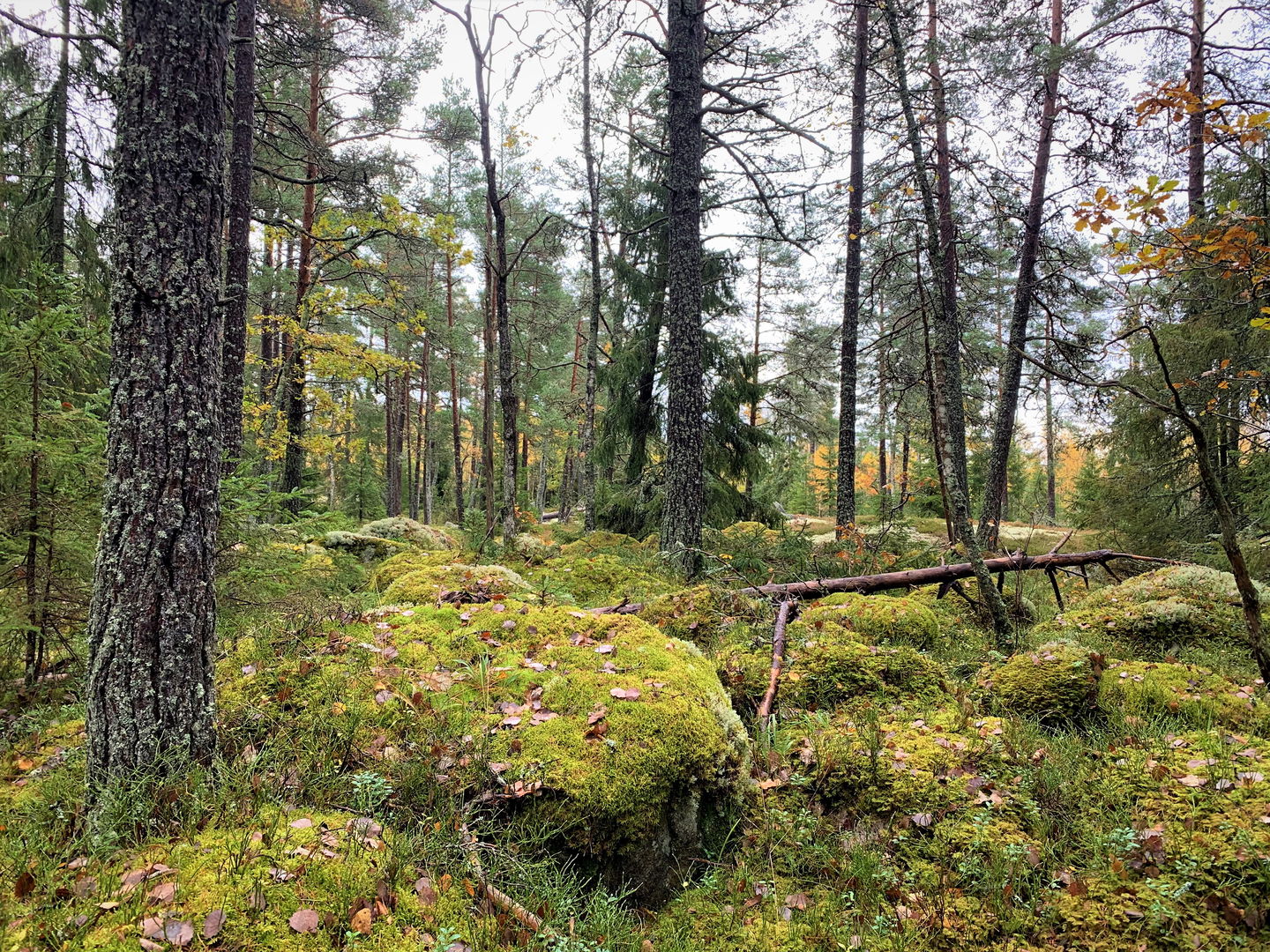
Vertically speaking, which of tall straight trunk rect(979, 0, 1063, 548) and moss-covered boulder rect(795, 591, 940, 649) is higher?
A: tall straight trunk rect(979, 0, 1063, 548)

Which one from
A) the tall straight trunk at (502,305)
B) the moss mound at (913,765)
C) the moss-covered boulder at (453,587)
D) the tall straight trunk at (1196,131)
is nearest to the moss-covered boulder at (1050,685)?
the moss mound at (913,765)

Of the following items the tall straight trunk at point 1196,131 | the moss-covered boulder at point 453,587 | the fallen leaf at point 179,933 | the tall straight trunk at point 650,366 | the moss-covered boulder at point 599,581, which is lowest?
the fallen leaf at point 179,933

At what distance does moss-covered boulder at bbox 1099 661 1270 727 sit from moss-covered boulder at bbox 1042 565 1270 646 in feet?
3.33

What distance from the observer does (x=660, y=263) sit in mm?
12062

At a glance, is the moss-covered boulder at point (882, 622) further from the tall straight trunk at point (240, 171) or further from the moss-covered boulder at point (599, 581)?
the tall straight trunk at point (240, 171)

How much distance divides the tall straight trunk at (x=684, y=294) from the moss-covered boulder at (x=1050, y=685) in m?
3.75

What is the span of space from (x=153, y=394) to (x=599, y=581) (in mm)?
5327

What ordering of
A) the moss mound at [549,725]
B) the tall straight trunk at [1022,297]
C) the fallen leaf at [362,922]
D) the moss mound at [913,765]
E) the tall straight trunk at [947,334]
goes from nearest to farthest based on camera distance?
the fallen leaf at [362,922]
the moss mound at [549,725]
the moss mound at [913,765]
the tall straight trunk at [947,334]
the tall straight trunk at [1022,297]

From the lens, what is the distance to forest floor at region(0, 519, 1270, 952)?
1.99 meters

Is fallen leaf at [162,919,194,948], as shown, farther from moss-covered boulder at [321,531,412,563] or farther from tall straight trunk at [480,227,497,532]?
moss-covered boulder at [321,531,412,563]

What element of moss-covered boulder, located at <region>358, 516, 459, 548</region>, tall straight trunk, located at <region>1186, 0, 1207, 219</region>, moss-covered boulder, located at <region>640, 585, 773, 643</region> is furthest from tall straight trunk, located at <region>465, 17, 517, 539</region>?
tall straight trunk, located at <region>1186, 0, 1207, 219</region>

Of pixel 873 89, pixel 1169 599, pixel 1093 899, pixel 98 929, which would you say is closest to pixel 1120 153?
pixel 873 89

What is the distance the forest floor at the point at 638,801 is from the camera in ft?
6.52

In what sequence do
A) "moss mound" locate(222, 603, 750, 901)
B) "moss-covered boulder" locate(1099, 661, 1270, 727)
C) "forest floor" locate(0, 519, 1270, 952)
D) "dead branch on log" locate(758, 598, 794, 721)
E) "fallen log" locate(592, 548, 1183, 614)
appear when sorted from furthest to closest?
"fallen log" locate(592, 548, 1183, 614), "dead branch on log" locate(758, 598, 794, 721), "moss-covered boulder" locate(1099, 661, 1270, 727), "moss mound" locate(222, 603, 750, 901), "forest floor" locate(0, 519, 1270, 952)
